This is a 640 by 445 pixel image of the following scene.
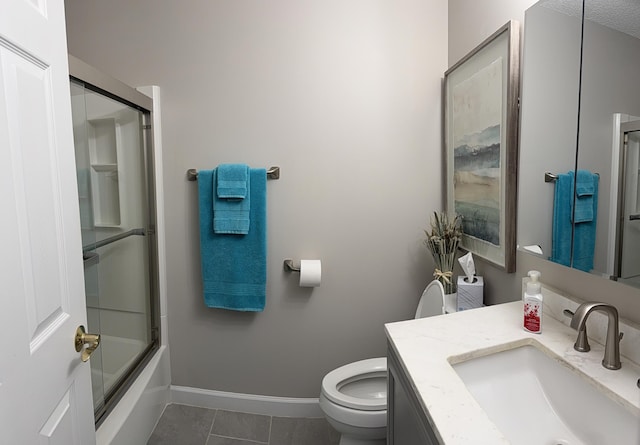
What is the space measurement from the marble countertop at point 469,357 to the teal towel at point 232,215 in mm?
960

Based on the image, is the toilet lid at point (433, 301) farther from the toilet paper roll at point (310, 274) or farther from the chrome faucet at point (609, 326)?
the chrome faucet at point (609, 326)

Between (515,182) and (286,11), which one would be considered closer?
(515,182)

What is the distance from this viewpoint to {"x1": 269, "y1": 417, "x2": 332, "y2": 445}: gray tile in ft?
5.69

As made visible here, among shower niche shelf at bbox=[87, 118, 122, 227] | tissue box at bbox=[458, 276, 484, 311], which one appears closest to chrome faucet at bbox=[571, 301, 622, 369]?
tissue box at bbox=[458, 276, 484, 311]

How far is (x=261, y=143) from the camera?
1.76m

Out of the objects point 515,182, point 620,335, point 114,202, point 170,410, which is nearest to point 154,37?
point 114,202

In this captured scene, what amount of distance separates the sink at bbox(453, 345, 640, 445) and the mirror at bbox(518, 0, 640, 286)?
11.0 inches

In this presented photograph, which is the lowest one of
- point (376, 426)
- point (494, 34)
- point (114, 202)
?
point (376, 426)

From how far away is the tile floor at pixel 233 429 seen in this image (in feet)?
5.69

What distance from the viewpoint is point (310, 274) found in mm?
1724

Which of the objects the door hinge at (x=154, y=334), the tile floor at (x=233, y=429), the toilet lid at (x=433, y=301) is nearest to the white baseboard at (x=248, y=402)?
the tile floor at (x=233, y=429)

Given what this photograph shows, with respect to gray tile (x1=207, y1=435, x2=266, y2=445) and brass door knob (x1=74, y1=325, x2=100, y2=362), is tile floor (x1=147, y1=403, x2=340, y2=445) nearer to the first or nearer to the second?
gray tile (x1=207, y1=435, x2=266, y2=445)

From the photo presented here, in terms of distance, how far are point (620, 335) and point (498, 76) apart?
91 cm

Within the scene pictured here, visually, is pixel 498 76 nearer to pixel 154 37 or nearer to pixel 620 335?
pixel 620 335
